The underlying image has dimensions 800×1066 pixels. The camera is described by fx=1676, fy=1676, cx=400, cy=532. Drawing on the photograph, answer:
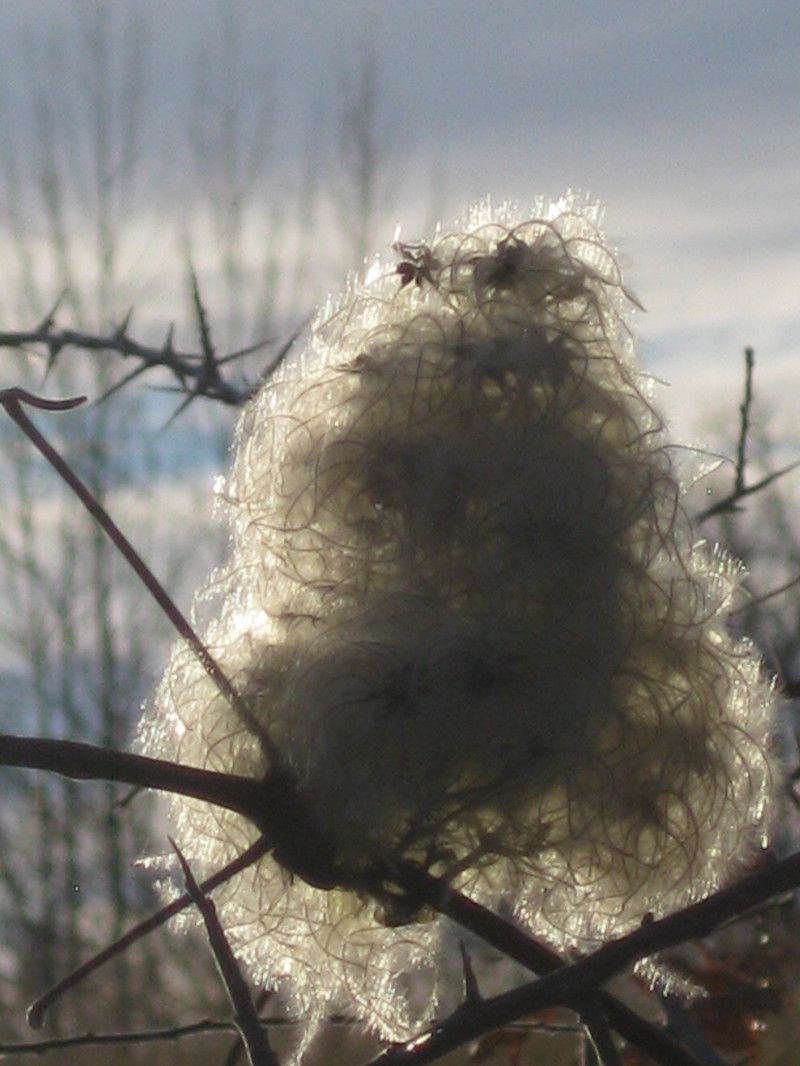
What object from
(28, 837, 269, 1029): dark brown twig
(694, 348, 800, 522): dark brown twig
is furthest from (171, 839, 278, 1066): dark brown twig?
(694, 348, 800, 522): dark brown twig

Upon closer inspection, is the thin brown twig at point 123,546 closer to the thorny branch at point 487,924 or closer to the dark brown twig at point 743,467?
the thorny branch at point 487,924

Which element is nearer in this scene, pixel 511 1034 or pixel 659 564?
pixel 659 564

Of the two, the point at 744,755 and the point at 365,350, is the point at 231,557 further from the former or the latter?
the point at 744,755

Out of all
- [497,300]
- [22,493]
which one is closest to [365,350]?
[497,300]

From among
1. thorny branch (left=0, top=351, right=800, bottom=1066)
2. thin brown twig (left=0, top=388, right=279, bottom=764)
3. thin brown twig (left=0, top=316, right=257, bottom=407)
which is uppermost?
thin brown twig (left=0, top=316, right=257, bottom=407)

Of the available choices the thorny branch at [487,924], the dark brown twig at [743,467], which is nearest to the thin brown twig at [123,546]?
the thorny branch at [487,924]

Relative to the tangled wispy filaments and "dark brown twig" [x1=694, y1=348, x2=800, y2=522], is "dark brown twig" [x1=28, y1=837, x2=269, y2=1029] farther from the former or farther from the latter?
"dark brown twig" [x1=694, y1=348, x2=800, y2=522]

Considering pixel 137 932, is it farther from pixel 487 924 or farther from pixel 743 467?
pixel 743 467

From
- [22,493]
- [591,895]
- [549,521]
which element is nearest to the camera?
[549,521]
